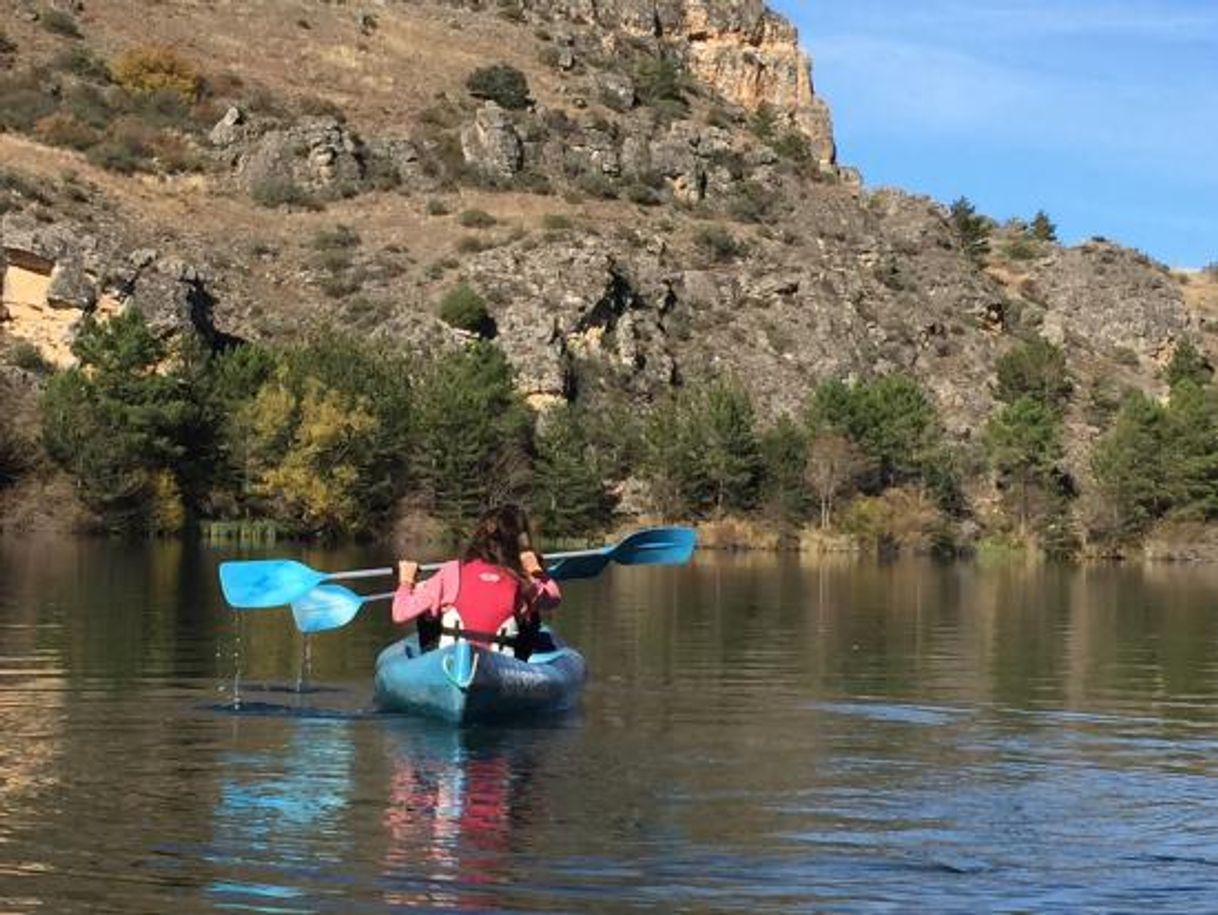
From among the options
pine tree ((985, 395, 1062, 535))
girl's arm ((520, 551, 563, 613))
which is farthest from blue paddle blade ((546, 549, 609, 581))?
pine tree ((985, 395, 1062, 535))

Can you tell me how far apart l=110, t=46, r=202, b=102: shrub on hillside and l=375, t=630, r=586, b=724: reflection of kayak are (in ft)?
309

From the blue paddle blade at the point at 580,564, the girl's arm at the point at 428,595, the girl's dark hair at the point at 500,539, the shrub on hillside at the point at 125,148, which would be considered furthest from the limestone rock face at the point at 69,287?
the girl's dark hair at the point at 500,539

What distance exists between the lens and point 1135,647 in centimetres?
3638

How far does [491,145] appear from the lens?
4464 inches

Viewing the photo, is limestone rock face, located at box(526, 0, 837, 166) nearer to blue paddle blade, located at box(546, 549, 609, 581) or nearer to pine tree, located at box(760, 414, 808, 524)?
pine tree, located at box(760, 414, 808, 524)

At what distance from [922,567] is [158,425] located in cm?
2678

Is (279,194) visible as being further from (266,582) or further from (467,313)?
(266,582)

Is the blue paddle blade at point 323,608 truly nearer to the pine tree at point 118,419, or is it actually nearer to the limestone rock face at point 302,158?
the pine tree at point 118,419

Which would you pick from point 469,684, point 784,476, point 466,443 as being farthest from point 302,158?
point 469,684

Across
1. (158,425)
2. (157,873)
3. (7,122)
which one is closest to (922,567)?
(158,425)

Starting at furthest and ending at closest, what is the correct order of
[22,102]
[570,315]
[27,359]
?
[22,102] < [570,315] < [27,359]

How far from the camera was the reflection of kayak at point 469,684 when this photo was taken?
20.7 meters

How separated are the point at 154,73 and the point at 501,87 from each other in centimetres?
1928

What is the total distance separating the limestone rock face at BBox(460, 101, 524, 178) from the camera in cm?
11294
